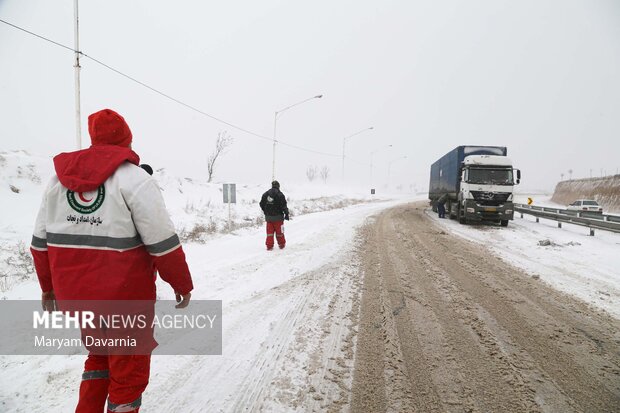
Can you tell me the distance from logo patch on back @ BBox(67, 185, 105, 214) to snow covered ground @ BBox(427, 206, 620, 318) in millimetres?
6389

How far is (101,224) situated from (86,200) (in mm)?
174

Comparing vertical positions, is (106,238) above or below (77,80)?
below

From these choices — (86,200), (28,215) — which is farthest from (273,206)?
(28,215)

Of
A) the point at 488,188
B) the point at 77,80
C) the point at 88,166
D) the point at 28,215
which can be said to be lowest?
the point at 28,215

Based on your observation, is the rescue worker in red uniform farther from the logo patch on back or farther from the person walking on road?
the person walking on road

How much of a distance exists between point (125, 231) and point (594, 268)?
9281 millimetres

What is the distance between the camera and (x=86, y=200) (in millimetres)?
1760

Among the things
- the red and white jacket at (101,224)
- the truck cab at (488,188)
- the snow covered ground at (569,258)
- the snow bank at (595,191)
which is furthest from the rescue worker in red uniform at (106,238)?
the snow bank at (595,191)

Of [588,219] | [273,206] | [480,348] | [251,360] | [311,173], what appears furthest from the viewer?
[311,173]

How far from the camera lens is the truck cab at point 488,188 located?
13977 mm

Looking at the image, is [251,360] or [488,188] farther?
[488,188]

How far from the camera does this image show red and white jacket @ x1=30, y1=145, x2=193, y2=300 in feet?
5.68

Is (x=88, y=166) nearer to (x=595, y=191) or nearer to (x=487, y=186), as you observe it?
(x=487, y=186)

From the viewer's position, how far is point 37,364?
3006mm
